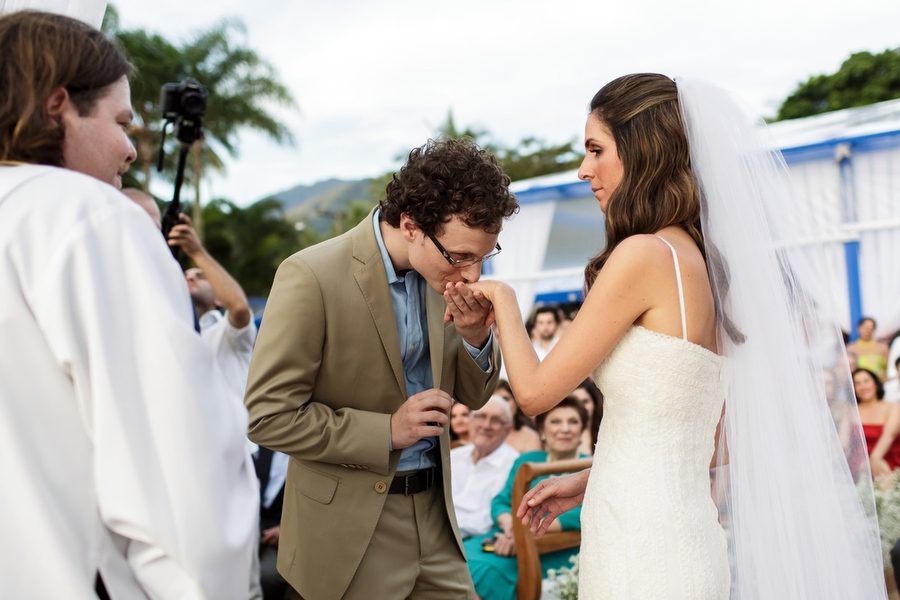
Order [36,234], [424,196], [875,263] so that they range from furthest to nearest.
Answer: [875,263] < [424,196] < [36,234]

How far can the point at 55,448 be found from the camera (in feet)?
3.92

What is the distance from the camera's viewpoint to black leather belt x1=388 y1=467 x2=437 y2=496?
92.6 inches

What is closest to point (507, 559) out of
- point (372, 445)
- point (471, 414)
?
point (471, 414)

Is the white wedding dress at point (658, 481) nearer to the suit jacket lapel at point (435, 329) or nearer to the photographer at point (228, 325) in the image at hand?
the suit jacket lapel at point (435, 329)

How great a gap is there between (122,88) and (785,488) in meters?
1.92

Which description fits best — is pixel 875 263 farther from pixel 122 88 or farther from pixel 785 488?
pixel 122 88

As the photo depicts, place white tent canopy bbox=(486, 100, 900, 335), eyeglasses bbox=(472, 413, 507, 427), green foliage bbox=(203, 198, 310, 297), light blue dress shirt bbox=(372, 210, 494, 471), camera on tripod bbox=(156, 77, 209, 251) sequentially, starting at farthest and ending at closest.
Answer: green foliage bbox=(203, 198, 310, 297), white tent canopy bbox=(486, 100, 900, 335), eyeglasses bbox=(472, 413, 507, 427), camera on tripod bbox=(156, 77, 209, 251), light blue dress shirt bbox=(372, 210, 494, 471)

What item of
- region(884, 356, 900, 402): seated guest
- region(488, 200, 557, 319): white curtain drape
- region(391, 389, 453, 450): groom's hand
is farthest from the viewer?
region(488, 200, 557, 319): white curtain drape

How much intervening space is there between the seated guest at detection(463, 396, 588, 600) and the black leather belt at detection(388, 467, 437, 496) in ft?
5.18

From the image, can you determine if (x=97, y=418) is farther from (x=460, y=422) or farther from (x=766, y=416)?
(x=460, y=422)

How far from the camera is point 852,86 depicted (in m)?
27.4

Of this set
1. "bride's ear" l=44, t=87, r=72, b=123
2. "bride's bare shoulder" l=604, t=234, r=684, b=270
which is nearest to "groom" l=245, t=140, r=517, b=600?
"bride's bare shoulder" l=604, t=234, r=684, b=270

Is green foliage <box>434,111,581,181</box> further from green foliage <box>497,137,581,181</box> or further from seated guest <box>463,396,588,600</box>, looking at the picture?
seated guest <box>463,396,588,600</box>

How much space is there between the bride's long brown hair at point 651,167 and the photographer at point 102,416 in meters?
1.24
